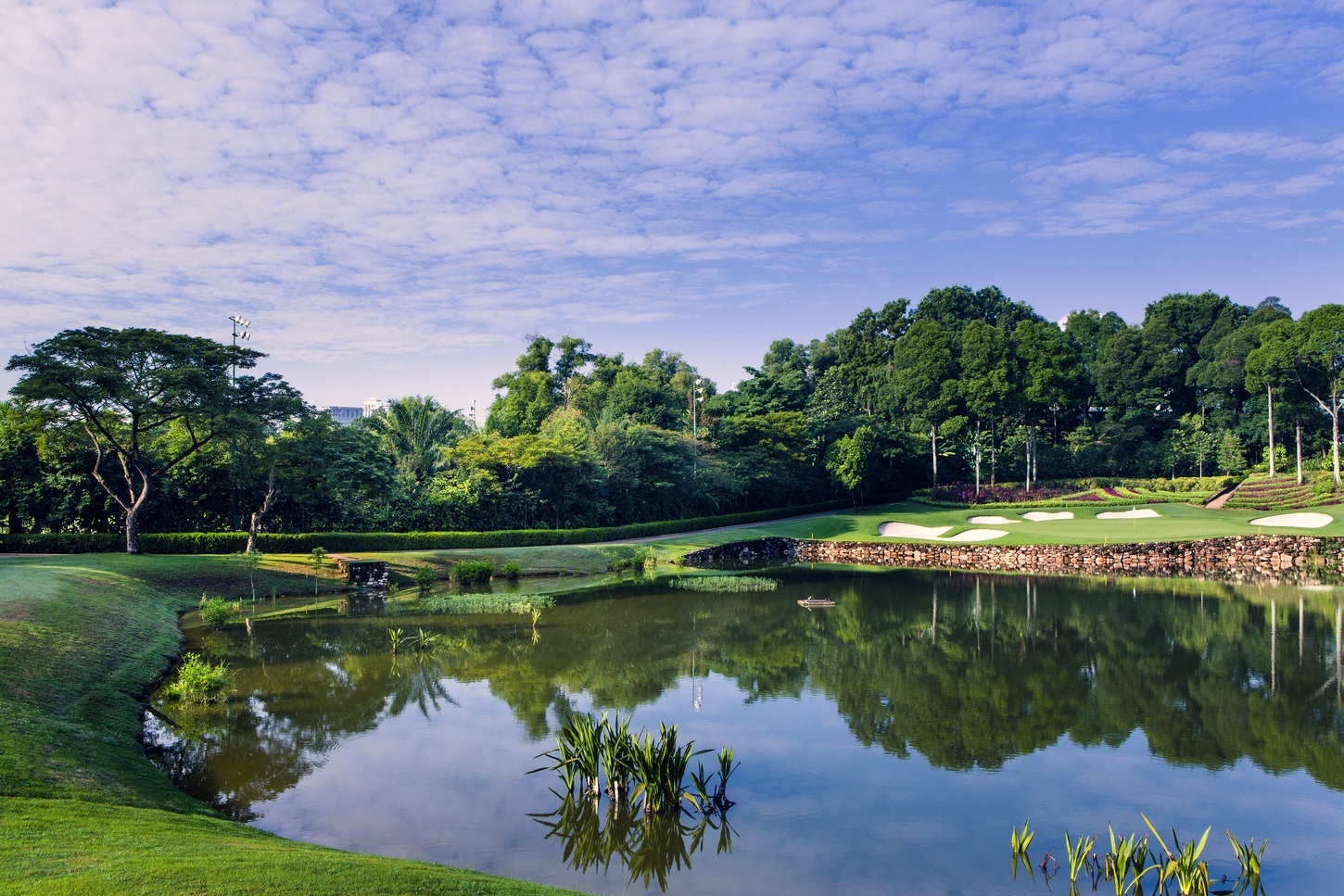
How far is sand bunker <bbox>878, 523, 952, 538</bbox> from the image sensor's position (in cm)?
3753

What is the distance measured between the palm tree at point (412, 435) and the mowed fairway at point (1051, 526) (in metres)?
10.2

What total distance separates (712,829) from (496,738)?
398cm

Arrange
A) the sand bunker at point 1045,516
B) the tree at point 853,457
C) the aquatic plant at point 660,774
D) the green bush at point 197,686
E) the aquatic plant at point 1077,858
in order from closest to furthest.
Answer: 1. the aquatic plant at point 1077,858
2. the aquatic plant at point 660,774
3. the green bush at point 197,686
4. the sand bunker at point 1045,516
5. the tree at point 853,457

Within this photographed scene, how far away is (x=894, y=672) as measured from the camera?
49.0 ft

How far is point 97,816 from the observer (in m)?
6.96

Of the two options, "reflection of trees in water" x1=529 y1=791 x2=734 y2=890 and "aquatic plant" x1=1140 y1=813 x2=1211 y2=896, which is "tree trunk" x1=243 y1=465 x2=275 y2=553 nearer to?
"reflection of trees in water" x1=529 y1=791 x2=734 y2=890

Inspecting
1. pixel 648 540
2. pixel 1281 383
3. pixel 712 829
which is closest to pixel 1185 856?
pixel 712 829

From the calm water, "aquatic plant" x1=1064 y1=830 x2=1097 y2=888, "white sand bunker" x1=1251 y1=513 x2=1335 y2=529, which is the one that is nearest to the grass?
"white sand bunker" x1=1251 y1=513 x2=1335 y2=529

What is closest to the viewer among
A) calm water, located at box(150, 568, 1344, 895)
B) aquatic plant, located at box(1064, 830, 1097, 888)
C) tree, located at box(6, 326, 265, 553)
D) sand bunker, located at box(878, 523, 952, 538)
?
aquatic plant, located at box(1064, 830, 1097, 888)

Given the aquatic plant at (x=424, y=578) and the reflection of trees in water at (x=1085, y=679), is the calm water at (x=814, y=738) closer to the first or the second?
the reflection of trees in water at (x=1085, y=679)

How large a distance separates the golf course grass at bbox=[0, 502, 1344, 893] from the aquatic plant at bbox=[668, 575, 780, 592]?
36.8 ft

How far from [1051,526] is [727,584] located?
55.7 feet

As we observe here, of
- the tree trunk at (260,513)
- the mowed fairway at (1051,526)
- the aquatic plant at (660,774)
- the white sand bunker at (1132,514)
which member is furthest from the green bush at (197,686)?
the white sand bunker at (1132,514)

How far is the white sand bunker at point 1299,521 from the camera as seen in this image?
3142cm
